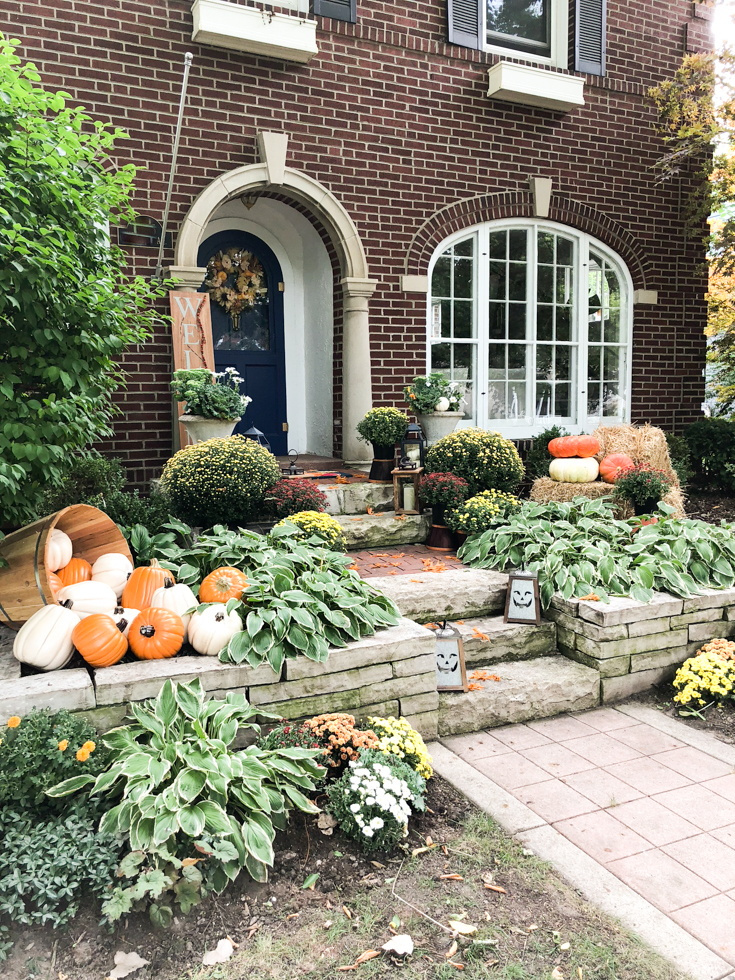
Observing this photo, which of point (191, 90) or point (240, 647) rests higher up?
point (191, 90)

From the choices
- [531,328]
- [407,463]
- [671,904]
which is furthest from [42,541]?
[531,328]

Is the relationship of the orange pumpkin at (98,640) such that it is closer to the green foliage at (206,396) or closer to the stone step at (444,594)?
the stone step at (444,594)

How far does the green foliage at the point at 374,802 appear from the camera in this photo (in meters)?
2.67

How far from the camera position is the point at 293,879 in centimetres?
256

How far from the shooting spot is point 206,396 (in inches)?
229

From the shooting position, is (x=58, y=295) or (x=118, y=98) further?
(x=118, y=98)

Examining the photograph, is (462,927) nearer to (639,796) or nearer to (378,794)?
(378,794)

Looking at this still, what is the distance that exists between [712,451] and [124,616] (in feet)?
24.4

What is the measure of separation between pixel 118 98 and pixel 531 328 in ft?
15.3

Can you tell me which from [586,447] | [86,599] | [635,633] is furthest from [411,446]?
[86,599]

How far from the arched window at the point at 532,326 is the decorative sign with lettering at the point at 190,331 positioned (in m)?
2.46

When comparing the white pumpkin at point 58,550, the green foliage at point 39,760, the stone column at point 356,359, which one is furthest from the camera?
the stone column at point 356,359

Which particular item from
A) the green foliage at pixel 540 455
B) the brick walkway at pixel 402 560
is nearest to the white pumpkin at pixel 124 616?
the brick walkway at pixel 402 560

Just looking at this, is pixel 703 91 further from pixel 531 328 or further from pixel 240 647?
pixel 240 647
